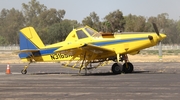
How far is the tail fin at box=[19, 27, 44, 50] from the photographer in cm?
2664

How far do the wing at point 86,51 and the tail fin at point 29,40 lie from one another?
302cm

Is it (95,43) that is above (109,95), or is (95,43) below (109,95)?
above

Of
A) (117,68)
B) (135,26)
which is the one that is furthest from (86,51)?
(135,26)

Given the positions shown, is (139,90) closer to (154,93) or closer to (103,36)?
(154,93)

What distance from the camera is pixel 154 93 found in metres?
13.9

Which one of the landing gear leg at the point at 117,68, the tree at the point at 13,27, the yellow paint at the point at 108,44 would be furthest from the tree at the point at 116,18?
the landing gear leg at the point at 117,68

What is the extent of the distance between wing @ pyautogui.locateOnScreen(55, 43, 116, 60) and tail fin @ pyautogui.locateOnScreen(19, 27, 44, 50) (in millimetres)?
3020

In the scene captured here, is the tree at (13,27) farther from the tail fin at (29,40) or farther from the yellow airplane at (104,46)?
the yellow airplane at (104,46)

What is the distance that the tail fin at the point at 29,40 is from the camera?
26.6 metres

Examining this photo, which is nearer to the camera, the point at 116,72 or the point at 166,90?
the point at 166,90

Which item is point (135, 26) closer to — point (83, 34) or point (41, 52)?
point (41, 52)

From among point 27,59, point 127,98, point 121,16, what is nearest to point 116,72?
point 27,59

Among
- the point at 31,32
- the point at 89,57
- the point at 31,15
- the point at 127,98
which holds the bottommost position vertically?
the point at 127,98

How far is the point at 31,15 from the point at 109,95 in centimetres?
13557
